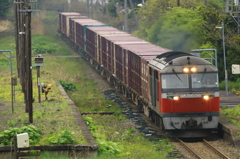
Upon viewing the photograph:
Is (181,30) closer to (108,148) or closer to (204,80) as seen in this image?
(204,80)

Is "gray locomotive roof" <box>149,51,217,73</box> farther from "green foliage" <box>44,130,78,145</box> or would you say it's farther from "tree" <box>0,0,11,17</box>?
"tree" <box>0,0,11,17</box>

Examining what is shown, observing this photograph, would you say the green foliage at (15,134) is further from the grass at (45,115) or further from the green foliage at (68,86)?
the green foliage at (68,86)

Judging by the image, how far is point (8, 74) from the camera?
4006cm

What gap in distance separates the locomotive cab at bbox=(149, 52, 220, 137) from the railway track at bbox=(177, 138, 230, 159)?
22.4 inches

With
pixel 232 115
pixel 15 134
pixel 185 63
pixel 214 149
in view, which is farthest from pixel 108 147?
pixel 232 115

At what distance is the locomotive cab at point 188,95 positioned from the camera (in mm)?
19359

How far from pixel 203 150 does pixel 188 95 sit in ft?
6.81

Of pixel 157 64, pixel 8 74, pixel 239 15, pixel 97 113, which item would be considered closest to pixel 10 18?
pixel 8 74

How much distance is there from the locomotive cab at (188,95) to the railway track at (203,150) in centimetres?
57

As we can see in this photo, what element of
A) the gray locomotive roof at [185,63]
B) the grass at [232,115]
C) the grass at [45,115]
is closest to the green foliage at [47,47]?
the grass at [45,115]

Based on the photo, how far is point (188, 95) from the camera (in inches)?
759

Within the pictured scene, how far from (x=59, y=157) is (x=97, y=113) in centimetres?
1070

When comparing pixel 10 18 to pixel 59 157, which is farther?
→ pixel 10 18

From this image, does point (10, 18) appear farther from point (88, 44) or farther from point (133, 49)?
point (133, 49)
